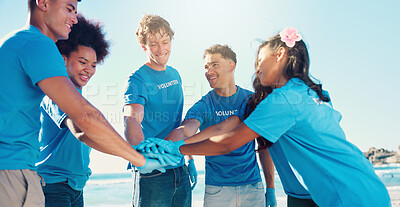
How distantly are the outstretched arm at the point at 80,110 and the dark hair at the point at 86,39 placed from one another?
1.20 meters

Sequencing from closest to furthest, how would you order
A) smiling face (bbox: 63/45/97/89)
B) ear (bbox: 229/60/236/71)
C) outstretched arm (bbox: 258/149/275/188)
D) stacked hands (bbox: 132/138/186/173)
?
stacked hands (bbox: 132/138/186/173), smiling face (bbox: 63/45/97/89), outstretched arm (bbox: 258/149/275/188), ear (bbox: 229/60/236/71)

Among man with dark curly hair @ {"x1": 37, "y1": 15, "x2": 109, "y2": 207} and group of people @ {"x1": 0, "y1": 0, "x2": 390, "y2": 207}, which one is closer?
group of people @ {"x1": 0, "y1": 0, "x2": 390, "y2": 207}

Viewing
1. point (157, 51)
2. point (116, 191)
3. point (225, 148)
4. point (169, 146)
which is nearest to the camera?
point (225, 148)

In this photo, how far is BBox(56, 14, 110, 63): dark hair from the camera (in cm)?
267

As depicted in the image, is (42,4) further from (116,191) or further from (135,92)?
(116,191)

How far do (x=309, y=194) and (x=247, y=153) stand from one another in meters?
1.03

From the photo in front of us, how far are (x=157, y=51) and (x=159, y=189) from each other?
126 centimetres

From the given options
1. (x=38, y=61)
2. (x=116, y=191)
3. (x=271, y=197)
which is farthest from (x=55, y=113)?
(x=116, y=191)

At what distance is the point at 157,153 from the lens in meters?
2.37

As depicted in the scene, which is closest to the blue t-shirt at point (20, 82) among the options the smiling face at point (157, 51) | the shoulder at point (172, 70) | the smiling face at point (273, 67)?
the smiling face at point (273, 67)

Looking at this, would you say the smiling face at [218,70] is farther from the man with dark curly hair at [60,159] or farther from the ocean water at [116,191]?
the ocean water at [116,191]

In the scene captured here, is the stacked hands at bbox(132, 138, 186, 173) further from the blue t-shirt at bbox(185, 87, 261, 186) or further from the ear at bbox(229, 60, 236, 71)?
the ear at bbox(229, 60, 236, 71)


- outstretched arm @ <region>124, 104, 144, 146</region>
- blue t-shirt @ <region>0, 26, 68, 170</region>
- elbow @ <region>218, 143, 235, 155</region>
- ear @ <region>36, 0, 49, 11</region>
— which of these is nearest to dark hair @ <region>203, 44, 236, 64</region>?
outstretched arm @ <region>124, 104, 144, 146</region>

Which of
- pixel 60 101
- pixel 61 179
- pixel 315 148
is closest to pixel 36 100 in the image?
pixel 60 101
